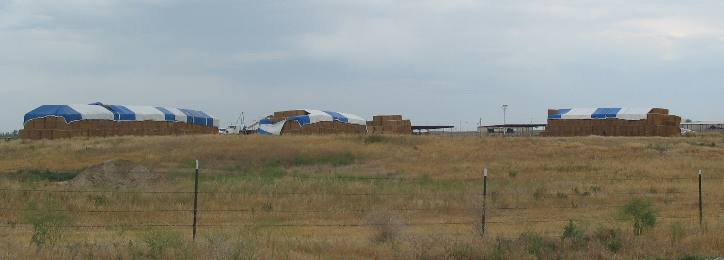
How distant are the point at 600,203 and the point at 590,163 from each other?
15053 mm

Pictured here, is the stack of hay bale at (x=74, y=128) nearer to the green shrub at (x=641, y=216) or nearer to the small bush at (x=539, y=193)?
the small bush at (x=539, y=193)

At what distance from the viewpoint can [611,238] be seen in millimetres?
13641

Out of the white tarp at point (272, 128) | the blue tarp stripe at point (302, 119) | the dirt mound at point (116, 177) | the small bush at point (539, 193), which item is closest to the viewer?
the small bush at point (539, 193)

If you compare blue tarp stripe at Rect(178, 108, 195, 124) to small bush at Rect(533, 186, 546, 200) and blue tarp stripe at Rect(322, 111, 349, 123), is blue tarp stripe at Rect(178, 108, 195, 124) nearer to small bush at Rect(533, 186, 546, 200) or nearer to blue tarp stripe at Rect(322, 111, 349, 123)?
blue tarp stripe at Rect(322, 111, 349, 123)

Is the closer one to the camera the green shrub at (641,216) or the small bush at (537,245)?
the small bush at (537,245)

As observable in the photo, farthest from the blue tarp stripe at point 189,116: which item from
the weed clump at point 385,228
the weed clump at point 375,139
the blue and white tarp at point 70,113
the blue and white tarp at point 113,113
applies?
the weed clump at point 385,228

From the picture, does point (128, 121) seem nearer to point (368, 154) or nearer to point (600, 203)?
point (368, 154)

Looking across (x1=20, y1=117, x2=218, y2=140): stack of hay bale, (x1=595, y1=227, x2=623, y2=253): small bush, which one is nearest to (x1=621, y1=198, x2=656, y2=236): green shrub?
(x1=595, y1=227, x2=623, y2=253): small bush

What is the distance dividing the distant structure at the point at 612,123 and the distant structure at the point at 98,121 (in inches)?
1304

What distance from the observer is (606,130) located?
2685 inches

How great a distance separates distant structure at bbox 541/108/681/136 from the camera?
6544 centimetres

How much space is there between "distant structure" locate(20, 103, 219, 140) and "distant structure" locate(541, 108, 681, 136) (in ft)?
109

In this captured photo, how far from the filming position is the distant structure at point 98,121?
59.2 metres

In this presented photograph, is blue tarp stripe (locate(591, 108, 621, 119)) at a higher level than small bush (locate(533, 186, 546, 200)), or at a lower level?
higher
